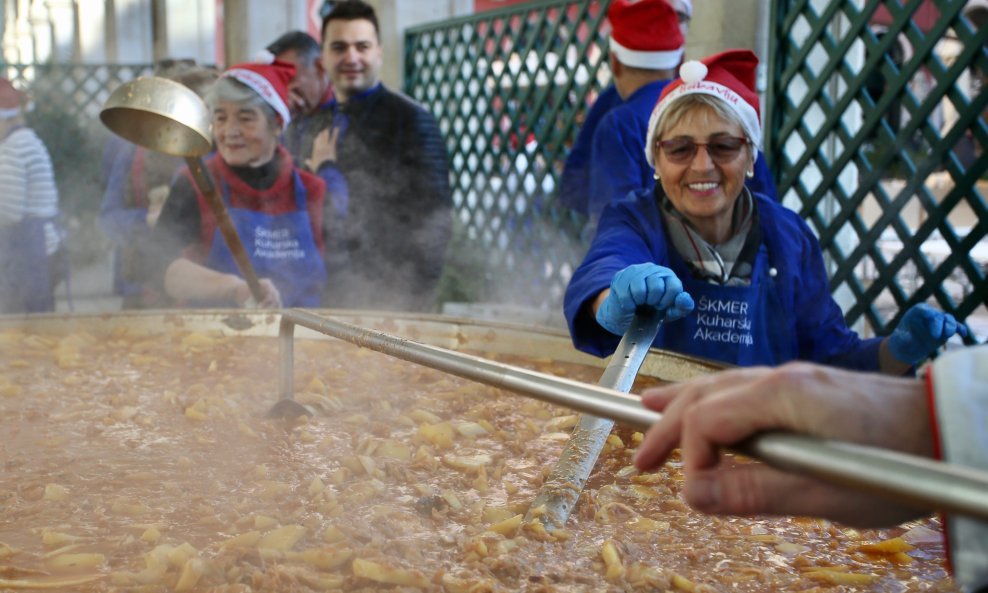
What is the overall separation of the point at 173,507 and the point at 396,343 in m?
0.50

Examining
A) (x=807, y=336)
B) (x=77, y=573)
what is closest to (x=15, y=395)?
(x=77, y=573)

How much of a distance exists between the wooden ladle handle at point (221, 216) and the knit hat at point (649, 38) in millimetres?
1722

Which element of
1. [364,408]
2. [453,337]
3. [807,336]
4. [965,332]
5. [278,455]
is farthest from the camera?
[965,332]

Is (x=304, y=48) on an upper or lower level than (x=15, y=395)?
upper

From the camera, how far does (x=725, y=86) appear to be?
2289mm

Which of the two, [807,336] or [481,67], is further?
[481,67]

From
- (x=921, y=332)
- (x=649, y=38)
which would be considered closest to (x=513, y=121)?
(x=649, y=38)

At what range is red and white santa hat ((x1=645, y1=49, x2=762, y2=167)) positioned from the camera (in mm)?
2258

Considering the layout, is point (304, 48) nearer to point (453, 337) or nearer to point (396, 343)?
point (453, 337)

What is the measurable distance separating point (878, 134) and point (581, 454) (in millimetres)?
2943

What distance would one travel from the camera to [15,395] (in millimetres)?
2150

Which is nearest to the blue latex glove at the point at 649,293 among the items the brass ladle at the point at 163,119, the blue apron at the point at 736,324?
the blue apron at the point at 736,324

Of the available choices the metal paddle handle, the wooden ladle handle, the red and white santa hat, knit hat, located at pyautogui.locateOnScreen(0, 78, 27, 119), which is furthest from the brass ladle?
knit hat, located at pyautogui.locateOnScreen(0, 78, 27, 119)

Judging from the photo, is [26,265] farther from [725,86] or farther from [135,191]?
[725,86]
